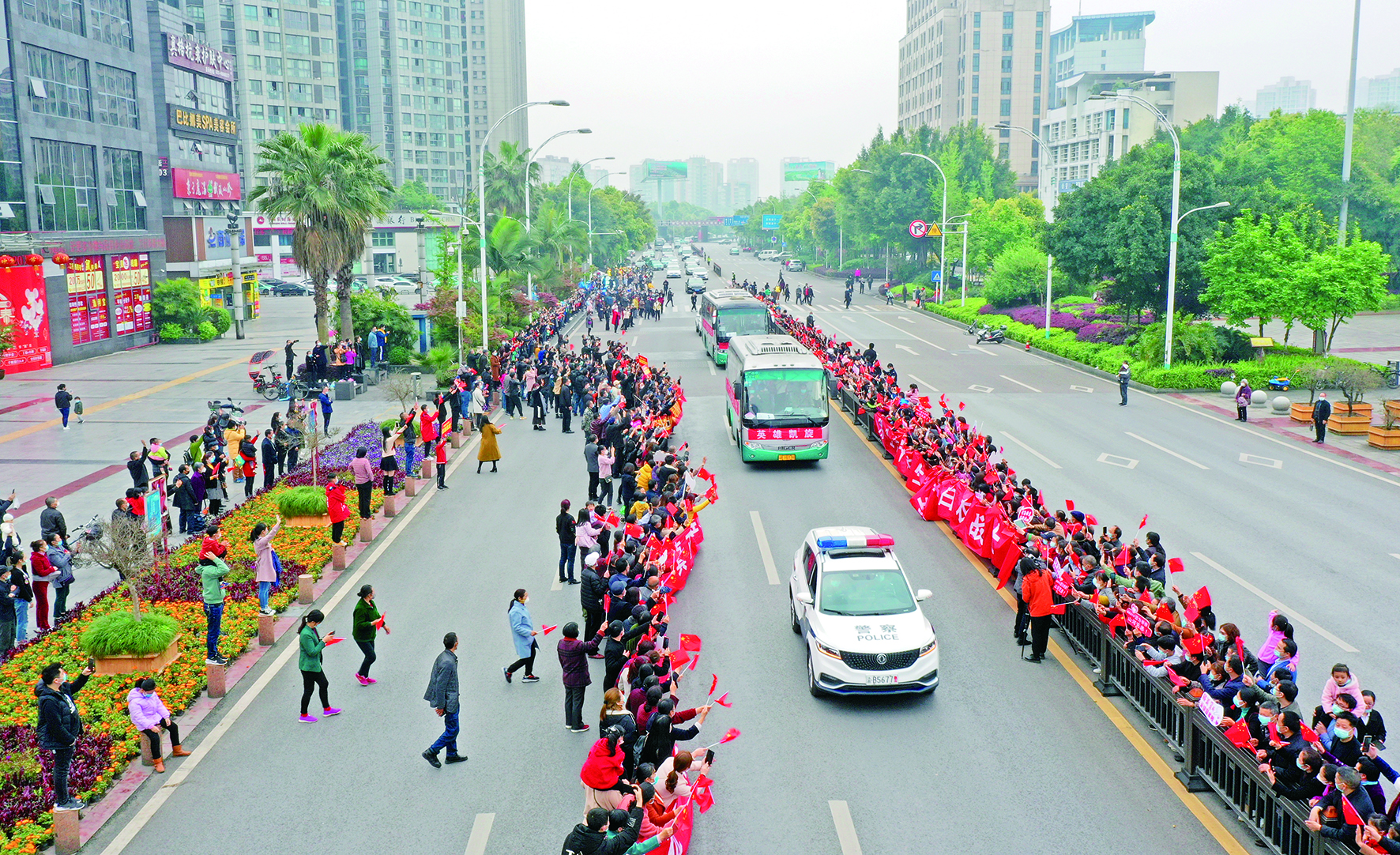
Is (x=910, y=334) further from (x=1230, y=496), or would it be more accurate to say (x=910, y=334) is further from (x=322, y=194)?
(x=1230, y=496)

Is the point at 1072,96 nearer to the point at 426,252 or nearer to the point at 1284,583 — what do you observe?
the point at 426,252

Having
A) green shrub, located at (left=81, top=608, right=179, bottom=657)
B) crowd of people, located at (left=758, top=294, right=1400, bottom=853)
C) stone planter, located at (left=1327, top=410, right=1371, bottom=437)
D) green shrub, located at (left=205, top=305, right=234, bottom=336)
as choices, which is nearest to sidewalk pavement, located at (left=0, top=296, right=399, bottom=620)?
green shrub, located at (left=205, top=305, right=234, bottom=336)

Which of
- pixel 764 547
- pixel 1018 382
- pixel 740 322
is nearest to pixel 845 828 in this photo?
pixel 764 547

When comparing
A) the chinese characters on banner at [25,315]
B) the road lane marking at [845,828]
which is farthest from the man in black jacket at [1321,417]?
the chinese characters on banner at [25,315]

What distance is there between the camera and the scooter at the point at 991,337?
54.7 metres

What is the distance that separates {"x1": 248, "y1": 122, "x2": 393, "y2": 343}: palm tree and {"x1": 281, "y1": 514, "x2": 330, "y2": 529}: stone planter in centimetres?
1846

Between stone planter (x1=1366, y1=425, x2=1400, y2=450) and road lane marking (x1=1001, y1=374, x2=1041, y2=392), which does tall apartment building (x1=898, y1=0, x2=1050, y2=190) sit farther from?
stone planter (x1=1366, y1=425, x2=1400, y2=450)

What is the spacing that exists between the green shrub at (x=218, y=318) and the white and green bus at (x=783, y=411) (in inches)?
1583

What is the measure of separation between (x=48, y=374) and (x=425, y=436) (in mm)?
25886

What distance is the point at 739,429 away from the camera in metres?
27.6

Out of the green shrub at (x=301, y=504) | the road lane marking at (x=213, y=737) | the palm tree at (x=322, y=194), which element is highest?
the palm tree at (x=322, y=194)

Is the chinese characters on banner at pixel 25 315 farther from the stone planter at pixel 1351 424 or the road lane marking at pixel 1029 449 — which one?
the stone planter at pixel 1351 424

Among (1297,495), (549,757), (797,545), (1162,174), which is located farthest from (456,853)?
(1162,174)

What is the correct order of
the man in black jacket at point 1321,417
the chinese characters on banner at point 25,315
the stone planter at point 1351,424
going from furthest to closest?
the chinese characters on banner at point 25,315
the stone planter at point 1351,424
the man in black jacket at point 1321,417
